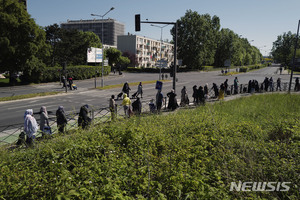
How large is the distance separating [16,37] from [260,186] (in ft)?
105

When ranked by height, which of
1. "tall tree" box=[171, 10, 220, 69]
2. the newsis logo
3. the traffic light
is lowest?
the newsis logo

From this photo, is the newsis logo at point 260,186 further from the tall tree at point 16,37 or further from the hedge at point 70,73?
the hedge at point 70,73

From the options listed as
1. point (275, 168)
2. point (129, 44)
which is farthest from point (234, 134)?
point (129, 44)

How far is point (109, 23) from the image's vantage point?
474ft

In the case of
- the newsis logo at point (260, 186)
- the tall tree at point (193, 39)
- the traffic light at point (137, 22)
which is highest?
the tall tree at point (193, 39)

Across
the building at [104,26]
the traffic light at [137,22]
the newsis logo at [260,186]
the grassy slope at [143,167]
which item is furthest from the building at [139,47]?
the newsis logo at [260,186]

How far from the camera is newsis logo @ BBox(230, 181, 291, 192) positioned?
406 centimetres

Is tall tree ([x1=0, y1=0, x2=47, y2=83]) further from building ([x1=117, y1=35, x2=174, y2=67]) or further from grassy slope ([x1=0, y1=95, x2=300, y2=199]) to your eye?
building ([x1=117, y1=35, x2=174, y2=67])

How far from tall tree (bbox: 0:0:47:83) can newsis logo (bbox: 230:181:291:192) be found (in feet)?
99.3

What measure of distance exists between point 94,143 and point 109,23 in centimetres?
14968

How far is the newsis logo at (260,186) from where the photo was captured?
4056 mm

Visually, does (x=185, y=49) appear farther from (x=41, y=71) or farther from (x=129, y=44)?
(x=41, y=71)

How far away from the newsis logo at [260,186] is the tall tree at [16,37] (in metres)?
30.3

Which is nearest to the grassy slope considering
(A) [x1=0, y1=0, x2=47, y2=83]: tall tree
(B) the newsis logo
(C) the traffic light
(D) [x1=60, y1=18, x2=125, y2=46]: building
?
(B) the newsis logo
